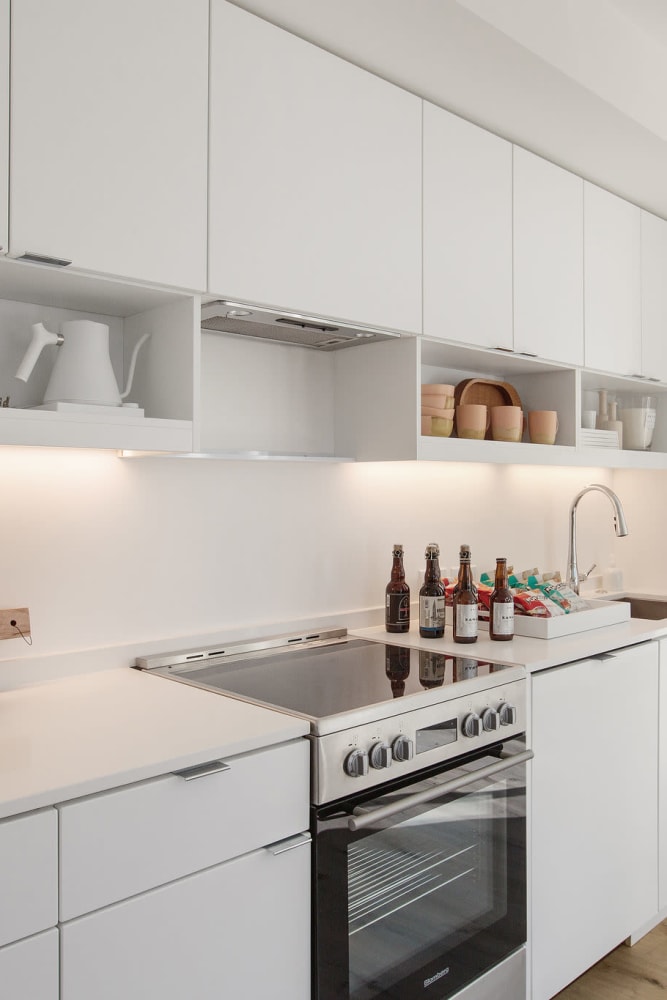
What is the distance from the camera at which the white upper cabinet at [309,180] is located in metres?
1.85

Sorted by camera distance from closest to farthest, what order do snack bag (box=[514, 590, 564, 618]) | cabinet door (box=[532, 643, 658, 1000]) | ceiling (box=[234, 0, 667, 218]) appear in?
ceiling (box=[234, 0, 667, 218])
cabinet door (box=[532, 643, 658, 1000])
snack bag (box=[514, 590, 564, 618])

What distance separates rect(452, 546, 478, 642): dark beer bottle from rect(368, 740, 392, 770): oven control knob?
76 centimetres

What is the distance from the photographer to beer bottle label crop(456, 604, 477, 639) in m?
2.40

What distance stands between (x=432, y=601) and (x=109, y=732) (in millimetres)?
1163

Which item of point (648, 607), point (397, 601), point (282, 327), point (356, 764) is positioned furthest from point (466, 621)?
point (648, 607)

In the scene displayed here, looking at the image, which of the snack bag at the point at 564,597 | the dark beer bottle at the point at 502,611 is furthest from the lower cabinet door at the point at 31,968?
the snack bag at the point at 564,597

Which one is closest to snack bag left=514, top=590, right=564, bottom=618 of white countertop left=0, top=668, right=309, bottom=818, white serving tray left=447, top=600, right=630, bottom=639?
white serving tray left=447, top=600, right=630, bottom=639

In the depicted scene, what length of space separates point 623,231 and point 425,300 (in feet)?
4.29

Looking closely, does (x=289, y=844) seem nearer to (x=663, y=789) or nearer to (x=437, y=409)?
(x=437, y=409)

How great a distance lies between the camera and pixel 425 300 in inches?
91.9

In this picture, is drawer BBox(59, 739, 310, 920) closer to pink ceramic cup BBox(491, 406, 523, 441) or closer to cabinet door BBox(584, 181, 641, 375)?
pink ceramic cup BBox(491, 406, 523, 441)

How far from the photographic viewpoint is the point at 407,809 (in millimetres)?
1753

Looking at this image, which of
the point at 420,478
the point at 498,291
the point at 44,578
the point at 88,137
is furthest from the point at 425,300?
the point at 44,578

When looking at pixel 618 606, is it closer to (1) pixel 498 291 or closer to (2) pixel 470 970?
(1) pixel 498 291
